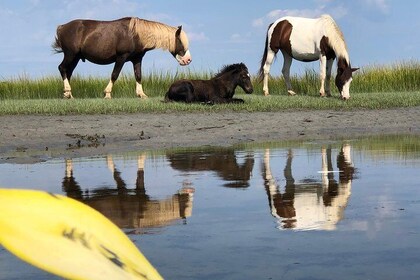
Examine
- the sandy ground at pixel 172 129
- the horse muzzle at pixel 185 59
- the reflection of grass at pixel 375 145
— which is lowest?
the reflection of grass at pixel 375 145

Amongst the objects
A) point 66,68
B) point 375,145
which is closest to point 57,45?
point 66,68

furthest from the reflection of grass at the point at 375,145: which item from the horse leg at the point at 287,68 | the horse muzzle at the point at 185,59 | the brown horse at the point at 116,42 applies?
the horse leg at the point at 287,68

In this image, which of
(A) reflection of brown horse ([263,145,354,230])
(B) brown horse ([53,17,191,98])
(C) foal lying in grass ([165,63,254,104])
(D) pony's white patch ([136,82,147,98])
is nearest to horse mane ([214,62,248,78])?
(C) foal lying in grass ([165,63,254,104])

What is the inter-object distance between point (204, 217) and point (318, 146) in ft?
19.8

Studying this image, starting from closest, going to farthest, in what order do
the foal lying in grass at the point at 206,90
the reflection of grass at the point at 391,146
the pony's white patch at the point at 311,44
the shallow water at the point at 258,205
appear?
the shallow water at the point at 258,205
the reflection of grass at the point at 391,146
the foal lying in grass at the point at 206,90
the pony's white patch at the point at 311,44

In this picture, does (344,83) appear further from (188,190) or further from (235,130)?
(188,190)

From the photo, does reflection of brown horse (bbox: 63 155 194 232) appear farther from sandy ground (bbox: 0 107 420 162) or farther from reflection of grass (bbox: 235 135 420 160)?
sandy ground (bbox: 0 107 420 162)

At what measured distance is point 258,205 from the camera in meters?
6.00

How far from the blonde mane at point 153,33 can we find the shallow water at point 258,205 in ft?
26.3

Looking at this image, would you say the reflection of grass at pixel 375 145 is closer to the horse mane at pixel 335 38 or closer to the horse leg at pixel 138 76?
the horse mane at pixel 335 38

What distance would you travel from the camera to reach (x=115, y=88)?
2080 centimetres

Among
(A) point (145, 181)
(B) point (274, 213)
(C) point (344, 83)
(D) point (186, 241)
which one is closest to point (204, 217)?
(B) point (274, 213)

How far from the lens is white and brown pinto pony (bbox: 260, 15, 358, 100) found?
18219 mm

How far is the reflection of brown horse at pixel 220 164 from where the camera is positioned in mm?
7887
